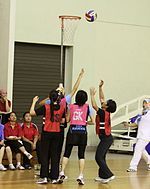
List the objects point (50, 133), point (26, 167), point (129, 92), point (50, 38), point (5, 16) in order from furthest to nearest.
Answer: point (129, 92), point (50, 38), point (5, 16), point (26, 167), point (50, 133)

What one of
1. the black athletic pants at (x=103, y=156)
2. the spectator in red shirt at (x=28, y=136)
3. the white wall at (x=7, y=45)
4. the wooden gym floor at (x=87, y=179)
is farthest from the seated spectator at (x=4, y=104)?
the black athletic pants at (x=103, y=156)

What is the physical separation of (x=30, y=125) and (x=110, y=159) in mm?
3453

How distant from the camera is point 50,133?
9.88 m

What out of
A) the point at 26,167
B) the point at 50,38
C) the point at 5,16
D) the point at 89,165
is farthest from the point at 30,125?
the point at 50,38

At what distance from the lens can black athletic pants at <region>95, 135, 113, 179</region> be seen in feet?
33.6

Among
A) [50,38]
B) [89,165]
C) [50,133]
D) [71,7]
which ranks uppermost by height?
[71,7]

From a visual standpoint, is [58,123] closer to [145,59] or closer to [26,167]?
[26,167]

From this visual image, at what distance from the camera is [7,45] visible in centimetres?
1484

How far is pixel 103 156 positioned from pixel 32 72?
8281 mm

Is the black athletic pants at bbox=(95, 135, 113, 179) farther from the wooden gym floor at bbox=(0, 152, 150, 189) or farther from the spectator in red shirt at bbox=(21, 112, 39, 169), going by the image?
the spectator in red shirt at bbox=(21, 112, 39, 169)

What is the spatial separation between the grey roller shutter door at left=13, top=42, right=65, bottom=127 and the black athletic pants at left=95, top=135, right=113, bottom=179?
7796 mm

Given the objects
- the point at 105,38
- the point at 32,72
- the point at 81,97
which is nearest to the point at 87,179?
the point at 81,97

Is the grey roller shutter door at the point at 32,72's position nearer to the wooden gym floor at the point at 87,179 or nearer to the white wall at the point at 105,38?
the white wall at the point at 105,38

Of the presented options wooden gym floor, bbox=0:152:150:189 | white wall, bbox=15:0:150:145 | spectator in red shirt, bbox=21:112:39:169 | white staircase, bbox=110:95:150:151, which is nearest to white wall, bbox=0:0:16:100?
white wall, bbox=15:0:150:145
